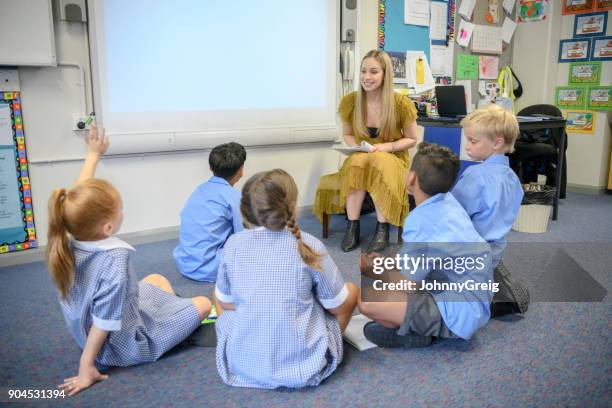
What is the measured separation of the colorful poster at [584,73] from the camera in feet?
13.6

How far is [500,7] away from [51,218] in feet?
13.8

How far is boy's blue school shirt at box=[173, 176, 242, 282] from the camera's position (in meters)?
2.11

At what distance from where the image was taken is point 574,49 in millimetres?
4277

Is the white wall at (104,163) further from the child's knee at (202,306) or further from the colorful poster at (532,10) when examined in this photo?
the colorful poster at (532,10)

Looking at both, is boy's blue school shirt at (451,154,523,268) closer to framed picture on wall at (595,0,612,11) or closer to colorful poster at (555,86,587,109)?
colorful poster at (555,86,587,109)

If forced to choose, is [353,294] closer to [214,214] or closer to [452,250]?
[452,250]

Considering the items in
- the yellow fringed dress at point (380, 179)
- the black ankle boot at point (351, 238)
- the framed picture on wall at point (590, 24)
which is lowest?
the black ankle boot at point (351, 238)

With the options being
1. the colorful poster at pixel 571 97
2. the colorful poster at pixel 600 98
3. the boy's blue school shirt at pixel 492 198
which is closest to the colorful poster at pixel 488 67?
the colorful poster at pixel 571 97

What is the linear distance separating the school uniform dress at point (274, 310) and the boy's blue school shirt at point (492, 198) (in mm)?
617

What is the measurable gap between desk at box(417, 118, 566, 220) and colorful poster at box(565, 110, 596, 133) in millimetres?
861

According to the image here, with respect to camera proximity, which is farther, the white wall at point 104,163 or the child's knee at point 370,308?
the white wall at point 104,163

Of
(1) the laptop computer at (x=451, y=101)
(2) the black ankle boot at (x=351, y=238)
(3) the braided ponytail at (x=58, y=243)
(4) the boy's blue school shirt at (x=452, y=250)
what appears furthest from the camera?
(1) the laptop computer at (x=451, y=101)

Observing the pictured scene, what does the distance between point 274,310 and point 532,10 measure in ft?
13.7

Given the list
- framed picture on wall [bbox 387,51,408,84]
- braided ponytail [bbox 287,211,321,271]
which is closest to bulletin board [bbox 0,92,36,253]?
braided ponytail [bbox 287,211,321,271]
